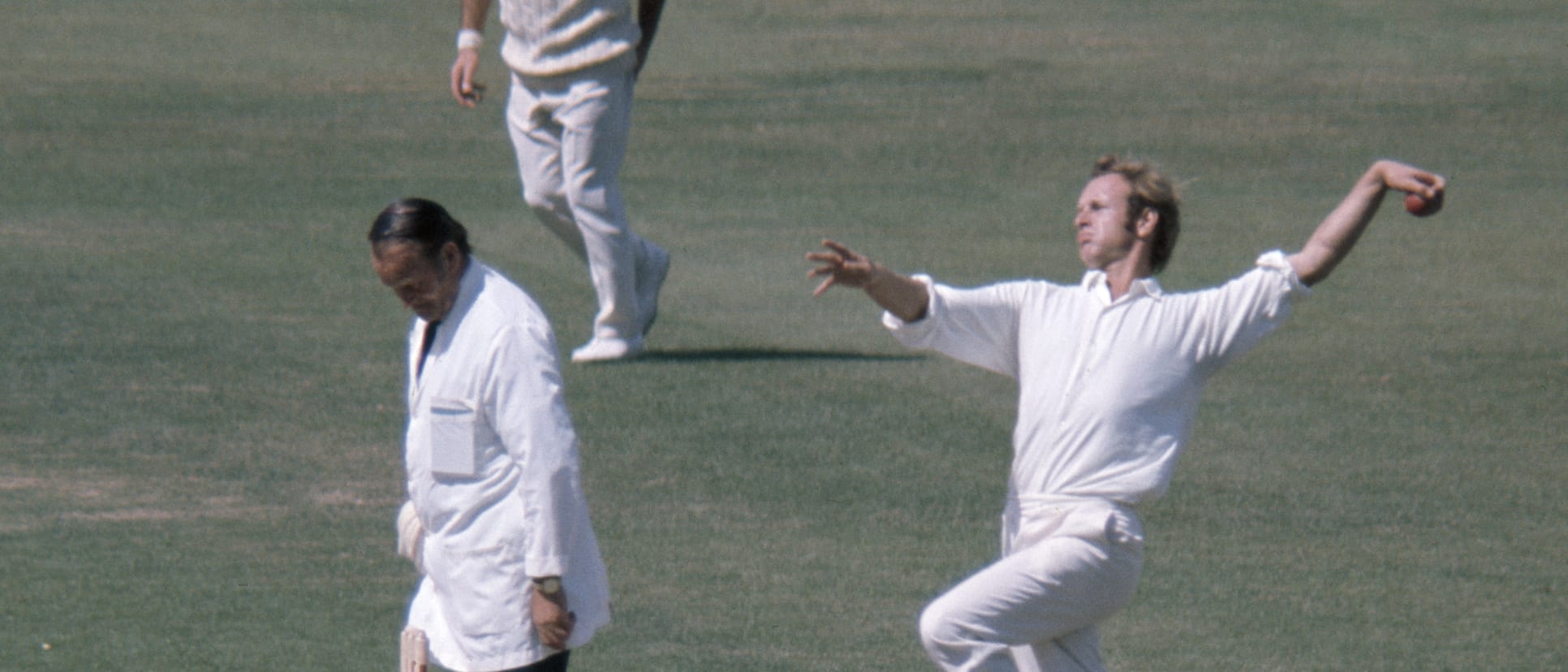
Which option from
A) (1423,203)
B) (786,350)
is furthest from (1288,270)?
(786,350)

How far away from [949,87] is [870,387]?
33.6 ft

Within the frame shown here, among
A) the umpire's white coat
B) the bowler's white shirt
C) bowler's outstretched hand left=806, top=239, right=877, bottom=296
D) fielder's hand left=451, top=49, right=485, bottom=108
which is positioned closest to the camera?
the umpire's white coat

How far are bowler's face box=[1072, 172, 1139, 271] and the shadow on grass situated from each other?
5341 millimetres

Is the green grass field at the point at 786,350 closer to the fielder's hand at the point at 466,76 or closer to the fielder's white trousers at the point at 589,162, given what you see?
the fielder's white trousers at the point at 589,162

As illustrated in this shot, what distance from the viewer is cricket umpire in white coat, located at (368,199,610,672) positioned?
204 inches

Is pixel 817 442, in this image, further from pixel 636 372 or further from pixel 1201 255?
pixel 1201 255

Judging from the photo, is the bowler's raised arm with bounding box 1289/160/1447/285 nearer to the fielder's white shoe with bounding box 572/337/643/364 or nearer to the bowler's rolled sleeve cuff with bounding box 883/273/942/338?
the bowler's rolled sleeve cuff with bounding box 883/273/942/338

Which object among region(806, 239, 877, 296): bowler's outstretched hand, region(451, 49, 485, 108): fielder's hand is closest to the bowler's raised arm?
region(806, 239, 877, 296): bowler's outstretched hand

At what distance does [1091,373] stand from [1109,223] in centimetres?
41

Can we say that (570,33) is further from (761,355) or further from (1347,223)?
(1347,223)

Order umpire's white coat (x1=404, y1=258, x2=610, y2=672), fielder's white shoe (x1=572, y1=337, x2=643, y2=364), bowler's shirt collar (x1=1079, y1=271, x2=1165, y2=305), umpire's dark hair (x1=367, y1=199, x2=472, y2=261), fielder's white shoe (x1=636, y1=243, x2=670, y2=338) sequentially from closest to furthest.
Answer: umpire's white coat (x1=404, y1=258, x2=610, y2=672)
umpire's dark hair (x1=367, y1=199, x2=472, y2=261)
bowler's shirt collar (x1=1079, y1=271, x2=1165, y2=305)
fielder's white shoe (x1=572, y1=337, x2=643, y2=364)
fielder's white shoe (x1=636, y1=243, x2=670, y2=338)

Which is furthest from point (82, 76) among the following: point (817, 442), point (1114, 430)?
point (1114, 430)

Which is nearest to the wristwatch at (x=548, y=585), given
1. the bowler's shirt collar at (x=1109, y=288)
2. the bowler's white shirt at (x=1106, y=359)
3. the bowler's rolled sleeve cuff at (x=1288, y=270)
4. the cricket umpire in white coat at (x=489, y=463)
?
the cricket umpire in white coat at (x=489, y=463)

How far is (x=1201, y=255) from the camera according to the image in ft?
45.3
